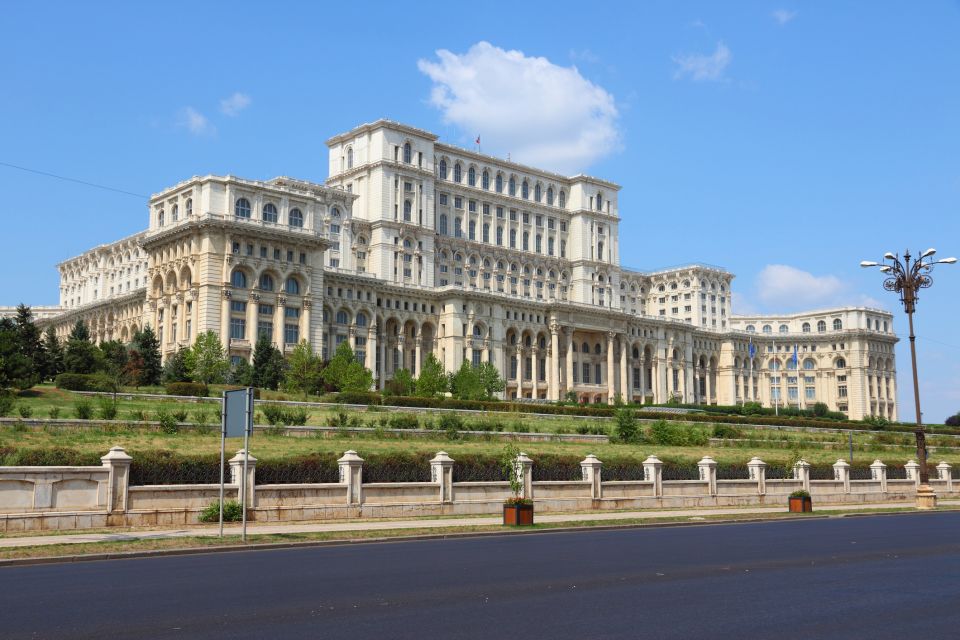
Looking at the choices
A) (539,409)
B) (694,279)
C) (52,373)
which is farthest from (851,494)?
(694,279)

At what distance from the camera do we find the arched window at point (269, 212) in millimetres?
91394

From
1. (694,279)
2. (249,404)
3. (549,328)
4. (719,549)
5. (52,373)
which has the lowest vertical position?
(719,549)

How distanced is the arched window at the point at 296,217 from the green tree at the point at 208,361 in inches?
645

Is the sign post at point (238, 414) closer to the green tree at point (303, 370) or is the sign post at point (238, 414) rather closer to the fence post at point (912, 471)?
the fence post at point (912, 471)

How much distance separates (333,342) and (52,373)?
30.5m

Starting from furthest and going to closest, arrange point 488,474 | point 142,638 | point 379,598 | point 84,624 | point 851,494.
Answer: point 851,494 → point 488,474 → point 379,598 → point 84,624 → point 142,638

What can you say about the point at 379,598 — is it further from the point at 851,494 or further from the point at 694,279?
the point at 694,279

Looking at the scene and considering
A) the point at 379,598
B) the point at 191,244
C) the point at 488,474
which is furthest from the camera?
the point at 191,244

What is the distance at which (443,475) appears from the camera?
31.0m

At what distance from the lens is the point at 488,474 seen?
33656 mm

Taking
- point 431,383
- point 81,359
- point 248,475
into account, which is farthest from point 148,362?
point 248,475

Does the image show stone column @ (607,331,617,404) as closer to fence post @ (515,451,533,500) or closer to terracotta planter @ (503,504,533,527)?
fence post @ (515,451,533,500)

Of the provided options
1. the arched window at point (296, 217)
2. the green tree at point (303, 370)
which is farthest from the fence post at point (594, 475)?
the arched window at point (296, 217)

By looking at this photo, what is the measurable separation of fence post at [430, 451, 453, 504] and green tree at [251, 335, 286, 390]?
4845cm
